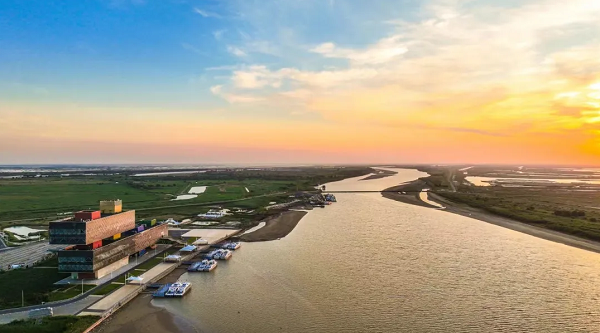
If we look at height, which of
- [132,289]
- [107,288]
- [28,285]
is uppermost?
[28,285]

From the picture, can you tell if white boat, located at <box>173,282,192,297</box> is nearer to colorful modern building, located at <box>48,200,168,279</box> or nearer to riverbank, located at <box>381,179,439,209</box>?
colorful modern building, located at <box>48,200,168,279</box>

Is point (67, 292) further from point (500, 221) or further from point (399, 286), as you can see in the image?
point (500, 221)

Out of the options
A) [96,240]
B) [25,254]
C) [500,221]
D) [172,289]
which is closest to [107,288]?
[96,240]

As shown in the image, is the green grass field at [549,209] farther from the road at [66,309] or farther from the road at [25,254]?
the road at [25,254]

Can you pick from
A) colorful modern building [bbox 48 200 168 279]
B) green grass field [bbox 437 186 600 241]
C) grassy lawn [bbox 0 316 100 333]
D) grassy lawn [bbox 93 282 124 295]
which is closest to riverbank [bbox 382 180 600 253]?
green grass field [bbox 437 186 600 241]

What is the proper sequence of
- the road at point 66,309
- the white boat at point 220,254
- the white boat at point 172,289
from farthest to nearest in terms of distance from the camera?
the white boat at point 220,254 → the white boat at point 172,289 → the road at point 66,309

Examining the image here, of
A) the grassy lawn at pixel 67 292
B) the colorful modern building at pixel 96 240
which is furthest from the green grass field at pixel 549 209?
the grassy lawn at pixel 67 292
